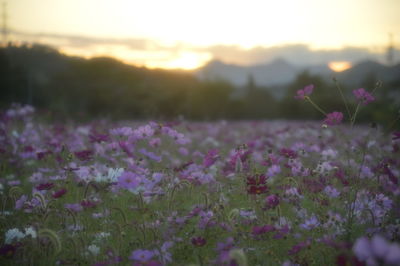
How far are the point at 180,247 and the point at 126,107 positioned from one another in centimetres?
2694

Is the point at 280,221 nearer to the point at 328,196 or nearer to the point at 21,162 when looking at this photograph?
the point at 328,196

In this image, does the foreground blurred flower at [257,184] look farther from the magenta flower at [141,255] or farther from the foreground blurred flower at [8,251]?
the foreground blurred flower at [8,251]

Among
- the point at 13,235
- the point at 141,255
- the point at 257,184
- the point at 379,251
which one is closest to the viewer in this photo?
the point at 379,251

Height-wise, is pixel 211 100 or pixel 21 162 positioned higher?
pixel 21 162

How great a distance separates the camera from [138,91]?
32.2m

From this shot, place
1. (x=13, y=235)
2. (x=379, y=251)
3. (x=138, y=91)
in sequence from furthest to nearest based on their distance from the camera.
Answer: (x=138, y=91), (x=13, y=235), (x=379, y=251)

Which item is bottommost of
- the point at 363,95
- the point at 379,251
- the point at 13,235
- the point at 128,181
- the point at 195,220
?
the point at 195,220

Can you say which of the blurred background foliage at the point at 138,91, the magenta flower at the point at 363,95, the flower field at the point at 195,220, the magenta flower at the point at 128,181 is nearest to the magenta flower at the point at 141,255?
the flower field at the point at 195,220

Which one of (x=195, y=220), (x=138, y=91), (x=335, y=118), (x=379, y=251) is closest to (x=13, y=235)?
(x=195, y=220)

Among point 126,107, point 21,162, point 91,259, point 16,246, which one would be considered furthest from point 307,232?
point 126,107

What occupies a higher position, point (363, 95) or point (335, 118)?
point (363, 95)

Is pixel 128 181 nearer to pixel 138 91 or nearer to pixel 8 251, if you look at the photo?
pixel 8 251

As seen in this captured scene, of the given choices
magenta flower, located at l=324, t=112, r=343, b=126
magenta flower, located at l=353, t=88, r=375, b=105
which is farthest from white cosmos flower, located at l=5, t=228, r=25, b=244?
magenta flower, located at l=353, t=88, r=375, b=105

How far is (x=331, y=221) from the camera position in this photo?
3.10 meters
